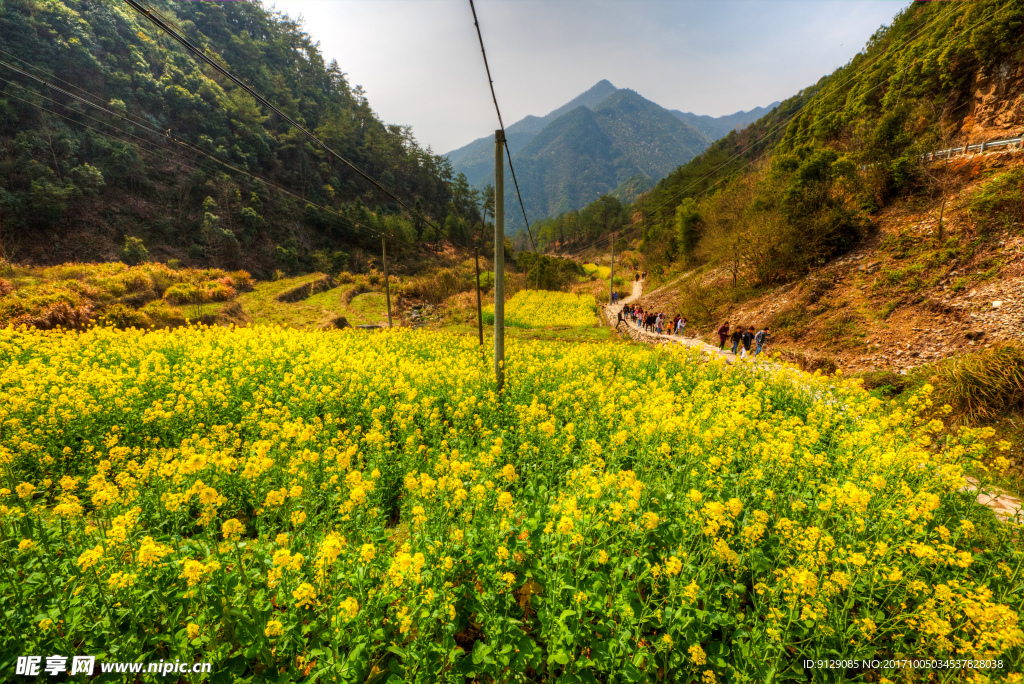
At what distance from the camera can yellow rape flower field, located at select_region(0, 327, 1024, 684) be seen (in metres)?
2.48

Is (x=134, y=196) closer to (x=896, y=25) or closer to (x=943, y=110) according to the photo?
(x=943, y=110)

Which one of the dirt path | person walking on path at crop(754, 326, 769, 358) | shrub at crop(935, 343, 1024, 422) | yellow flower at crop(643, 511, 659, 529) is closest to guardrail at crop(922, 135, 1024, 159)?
person walking on path at crop(754, 326, 769, 358)

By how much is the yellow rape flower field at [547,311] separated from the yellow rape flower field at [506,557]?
2080cm

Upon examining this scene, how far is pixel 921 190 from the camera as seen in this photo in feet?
53.0

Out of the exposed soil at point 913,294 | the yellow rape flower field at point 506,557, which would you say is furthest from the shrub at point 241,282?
the exposed soil at point 913,294

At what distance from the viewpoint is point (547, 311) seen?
30.0 meters

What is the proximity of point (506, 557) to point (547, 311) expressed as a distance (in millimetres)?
27618

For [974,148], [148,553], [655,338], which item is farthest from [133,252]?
[974,148]

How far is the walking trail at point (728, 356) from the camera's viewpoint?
435 cm

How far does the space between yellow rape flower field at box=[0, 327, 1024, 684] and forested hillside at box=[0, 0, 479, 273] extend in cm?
2467

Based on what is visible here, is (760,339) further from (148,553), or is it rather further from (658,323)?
(148,553)

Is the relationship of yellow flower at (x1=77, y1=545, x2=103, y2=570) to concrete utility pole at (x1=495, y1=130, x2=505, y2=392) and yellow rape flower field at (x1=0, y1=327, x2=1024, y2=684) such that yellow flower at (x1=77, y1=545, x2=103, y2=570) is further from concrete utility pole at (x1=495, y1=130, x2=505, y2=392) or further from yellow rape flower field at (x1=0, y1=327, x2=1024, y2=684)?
concrete utility pole at (x1=495, y1=130, x2=505, y2=392)

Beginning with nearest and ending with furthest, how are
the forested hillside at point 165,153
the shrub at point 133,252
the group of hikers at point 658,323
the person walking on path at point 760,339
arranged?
1. the person walking on path at point 760,339
2. the group of hikers at point 658,323
3. the forested hillside at point 165,153
4. the shrub at point 133,252

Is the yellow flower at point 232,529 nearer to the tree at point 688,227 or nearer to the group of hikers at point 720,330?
the group of hikers at point 720,330
